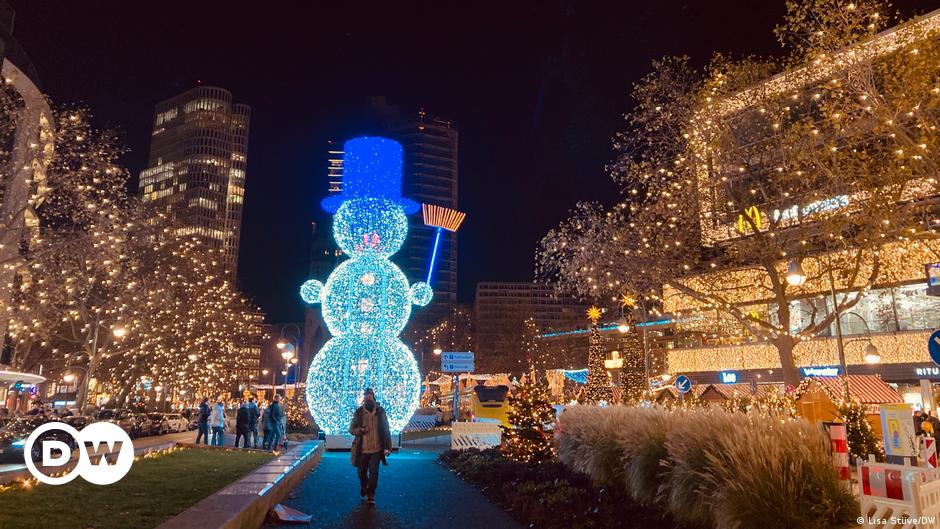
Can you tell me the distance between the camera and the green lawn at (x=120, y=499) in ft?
21.5

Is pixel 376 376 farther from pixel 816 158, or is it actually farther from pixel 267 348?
pixel 267 348

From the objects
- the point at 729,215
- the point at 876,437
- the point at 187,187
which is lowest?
the point at 876,437

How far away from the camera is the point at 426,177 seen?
137m

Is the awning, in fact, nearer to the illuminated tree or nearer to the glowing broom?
the illuminated tree

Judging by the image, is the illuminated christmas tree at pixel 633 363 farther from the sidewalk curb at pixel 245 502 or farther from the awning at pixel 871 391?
the sidewalk curb at pixel 245 502

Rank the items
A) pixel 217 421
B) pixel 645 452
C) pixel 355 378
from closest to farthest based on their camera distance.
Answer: pixel 645 452 < pixel 355 378 < pixel 217 421

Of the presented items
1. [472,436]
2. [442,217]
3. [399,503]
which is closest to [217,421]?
[472,436]

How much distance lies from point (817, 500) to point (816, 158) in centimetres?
949

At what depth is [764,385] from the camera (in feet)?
104

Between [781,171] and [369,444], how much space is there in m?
12.0

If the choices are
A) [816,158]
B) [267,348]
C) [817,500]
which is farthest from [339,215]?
[267,348]

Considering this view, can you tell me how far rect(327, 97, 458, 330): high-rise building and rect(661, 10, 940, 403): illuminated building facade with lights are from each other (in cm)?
9343

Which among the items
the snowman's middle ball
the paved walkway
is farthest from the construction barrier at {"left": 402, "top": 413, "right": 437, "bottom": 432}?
the paved walkway

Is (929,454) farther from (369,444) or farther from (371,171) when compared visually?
(371,171)
